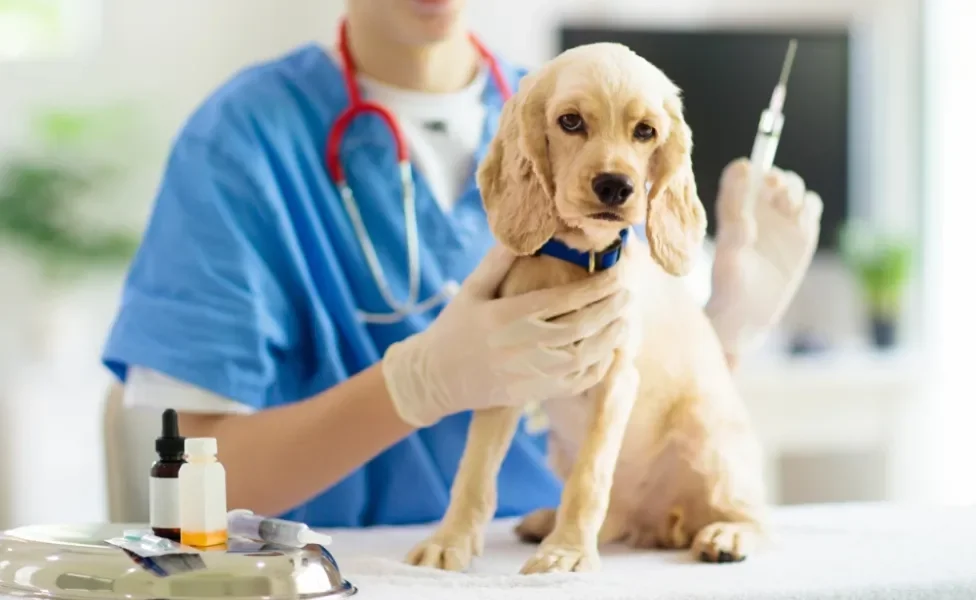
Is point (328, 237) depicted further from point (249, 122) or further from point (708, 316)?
point (708, 316)

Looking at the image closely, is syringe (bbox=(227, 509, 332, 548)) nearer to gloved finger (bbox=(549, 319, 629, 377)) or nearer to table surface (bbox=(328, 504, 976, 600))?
table surface (bbox=(328, 504, 976, 600))

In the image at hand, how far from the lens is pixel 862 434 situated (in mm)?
2975

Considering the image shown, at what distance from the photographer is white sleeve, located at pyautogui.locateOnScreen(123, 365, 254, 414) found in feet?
3.63

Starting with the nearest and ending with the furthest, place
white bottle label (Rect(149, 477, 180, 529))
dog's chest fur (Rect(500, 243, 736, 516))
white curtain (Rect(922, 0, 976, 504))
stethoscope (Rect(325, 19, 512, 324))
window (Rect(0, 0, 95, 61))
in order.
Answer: white bottle label (Rect(149, 477, 180, 529)) → dog's chest fur (Rect(500, 243, 736, 516)) → stethoscope (Rect(325, 19, 512, 324)) → white curtain (Rect(922, 0, 976, 504)) → window (Rect(0, 0, 95, 61))

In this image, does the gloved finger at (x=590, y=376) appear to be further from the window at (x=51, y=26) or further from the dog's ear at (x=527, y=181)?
the window at (x=51, y=26)

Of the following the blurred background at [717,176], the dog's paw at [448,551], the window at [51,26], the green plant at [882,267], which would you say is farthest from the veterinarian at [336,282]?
the window at [51,26]

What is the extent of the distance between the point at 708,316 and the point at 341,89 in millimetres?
475

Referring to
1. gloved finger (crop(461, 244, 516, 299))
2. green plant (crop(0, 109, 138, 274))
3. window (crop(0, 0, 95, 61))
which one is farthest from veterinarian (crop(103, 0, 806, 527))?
window (crop(0, 0, 95, 61))

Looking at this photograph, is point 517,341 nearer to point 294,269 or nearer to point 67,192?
point 294,269

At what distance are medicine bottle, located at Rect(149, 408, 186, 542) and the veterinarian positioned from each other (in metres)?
0.24

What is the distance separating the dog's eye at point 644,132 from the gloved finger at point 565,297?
0.38ft

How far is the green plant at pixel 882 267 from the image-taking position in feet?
10.0

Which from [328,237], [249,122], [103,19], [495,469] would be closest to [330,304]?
[328,237]

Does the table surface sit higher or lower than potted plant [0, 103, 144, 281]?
lower
